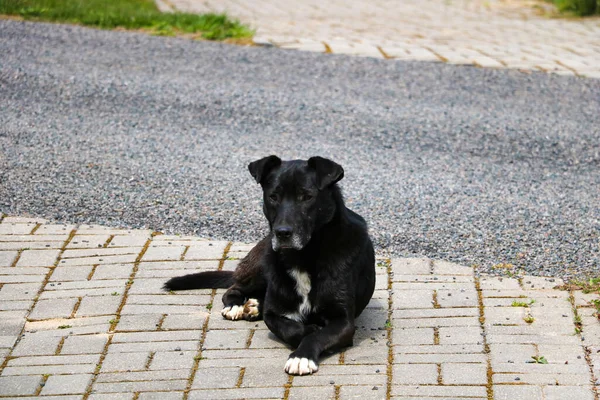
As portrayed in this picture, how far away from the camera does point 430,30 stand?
547 inches

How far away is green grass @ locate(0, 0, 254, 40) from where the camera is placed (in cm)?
1268

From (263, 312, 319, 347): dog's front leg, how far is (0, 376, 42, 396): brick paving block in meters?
1.27

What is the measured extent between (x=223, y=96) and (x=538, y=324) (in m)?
5.91

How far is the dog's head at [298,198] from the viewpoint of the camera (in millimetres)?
4805

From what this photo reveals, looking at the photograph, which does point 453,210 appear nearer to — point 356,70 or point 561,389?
point 561,389

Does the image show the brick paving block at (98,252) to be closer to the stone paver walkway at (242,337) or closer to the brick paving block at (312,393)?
the stone paver walkway at (242,337)

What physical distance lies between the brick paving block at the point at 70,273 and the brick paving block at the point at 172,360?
1.39 metres

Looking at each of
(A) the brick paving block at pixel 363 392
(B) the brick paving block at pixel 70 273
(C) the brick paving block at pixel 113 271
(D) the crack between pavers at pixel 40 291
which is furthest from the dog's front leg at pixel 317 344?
(B) the brick paving block at pixel 70 273

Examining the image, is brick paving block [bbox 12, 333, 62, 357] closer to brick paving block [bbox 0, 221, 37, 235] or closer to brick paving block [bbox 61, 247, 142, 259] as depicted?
brick paving block [bbox 61, 247, 142, 259]

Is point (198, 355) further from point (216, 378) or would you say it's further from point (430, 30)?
point (430, 30)

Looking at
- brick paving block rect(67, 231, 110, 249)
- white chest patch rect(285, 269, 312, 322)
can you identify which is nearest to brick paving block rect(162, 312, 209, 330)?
white chest patch rect(285, 269, 312, 322)

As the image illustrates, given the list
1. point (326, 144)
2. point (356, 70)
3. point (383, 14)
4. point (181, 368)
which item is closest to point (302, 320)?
point (181, 368)

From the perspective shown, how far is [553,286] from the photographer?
571 cm

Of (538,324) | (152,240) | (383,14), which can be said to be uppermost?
(538,324)
